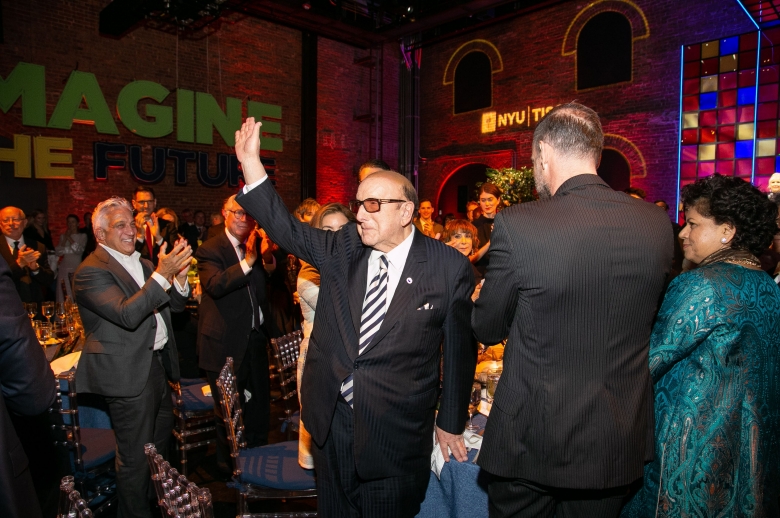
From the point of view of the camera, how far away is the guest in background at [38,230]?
7.75 m

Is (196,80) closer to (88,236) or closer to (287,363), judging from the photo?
(88,236)

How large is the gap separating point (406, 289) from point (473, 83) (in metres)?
11.4

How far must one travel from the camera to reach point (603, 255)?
4.70ft

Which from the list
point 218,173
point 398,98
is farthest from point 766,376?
point 398,98

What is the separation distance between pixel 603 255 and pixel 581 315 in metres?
0.18

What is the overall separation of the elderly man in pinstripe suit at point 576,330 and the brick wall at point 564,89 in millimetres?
8958

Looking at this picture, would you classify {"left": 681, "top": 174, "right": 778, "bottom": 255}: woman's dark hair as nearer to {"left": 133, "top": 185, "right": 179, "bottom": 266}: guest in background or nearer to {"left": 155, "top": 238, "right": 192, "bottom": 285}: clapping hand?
{"left": 155, "top": 238, "right": 192, "bottom": 285}: clapping hand

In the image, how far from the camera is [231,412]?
262 centimetres

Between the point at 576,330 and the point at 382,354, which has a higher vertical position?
the point at 576,330

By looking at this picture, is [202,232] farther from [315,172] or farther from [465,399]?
[465,399]

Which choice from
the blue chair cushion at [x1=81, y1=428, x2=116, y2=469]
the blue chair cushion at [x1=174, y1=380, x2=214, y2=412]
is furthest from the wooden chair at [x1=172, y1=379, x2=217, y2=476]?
the blue chair cushion at [x1=81, y1=428, x2=116, y2=469]

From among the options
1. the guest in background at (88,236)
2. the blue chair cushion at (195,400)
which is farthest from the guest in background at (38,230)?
the blue chair cushion at (195,400)

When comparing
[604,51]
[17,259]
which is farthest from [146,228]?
[604,51]

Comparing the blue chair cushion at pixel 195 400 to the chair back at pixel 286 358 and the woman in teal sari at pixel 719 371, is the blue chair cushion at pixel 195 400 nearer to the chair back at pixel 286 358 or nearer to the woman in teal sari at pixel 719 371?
the chair back at pixel 286 358
